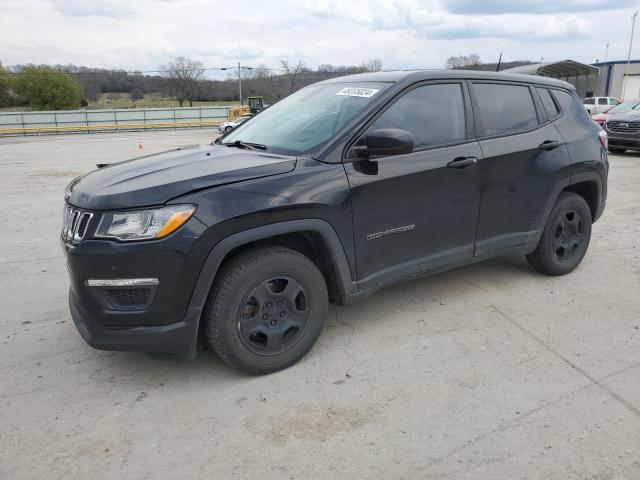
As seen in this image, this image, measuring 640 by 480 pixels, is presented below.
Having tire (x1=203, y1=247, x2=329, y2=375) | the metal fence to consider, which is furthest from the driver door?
the metal fence

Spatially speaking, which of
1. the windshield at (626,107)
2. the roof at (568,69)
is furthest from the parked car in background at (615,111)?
the roof at (568,69)

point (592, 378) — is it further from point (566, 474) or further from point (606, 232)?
point (606, 232)

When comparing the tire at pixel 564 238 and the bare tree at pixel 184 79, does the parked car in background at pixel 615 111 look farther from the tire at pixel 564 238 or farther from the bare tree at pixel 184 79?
the bare tree at pixel 184 79

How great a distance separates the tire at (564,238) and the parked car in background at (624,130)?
33.9 feet

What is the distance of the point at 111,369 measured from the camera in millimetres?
3291

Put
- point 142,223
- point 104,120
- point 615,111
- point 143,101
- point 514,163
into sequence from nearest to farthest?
point 142,223 → point 514,163 → point 615,111 → point 104,120 → point 143,101

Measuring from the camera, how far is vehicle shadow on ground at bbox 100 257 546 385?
3260 mm

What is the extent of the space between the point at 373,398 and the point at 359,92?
2039 mm

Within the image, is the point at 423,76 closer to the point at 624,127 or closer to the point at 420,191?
the point at 420,191

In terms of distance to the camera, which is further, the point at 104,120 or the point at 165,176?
the point at 104,120

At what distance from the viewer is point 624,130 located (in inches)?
532

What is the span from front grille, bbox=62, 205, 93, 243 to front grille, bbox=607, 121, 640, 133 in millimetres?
14052

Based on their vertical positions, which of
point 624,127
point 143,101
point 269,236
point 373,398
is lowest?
point 373,398

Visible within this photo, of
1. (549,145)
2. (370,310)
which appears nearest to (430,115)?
(549,145)
